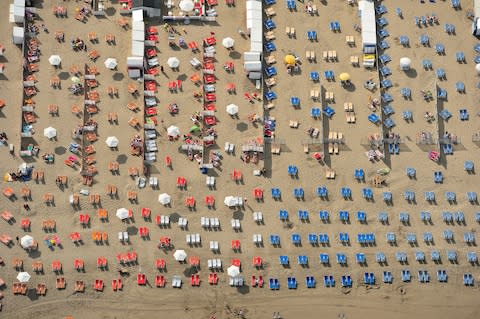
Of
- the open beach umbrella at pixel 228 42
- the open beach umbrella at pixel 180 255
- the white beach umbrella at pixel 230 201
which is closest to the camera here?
the open beach umbrella at pixel 180 255

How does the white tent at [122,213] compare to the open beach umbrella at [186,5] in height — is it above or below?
below

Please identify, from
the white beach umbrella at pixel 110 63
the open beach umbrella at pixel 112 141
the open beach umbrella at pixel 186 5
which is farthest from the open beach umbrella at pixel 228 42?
the open beach umbrella at pixel 112 141

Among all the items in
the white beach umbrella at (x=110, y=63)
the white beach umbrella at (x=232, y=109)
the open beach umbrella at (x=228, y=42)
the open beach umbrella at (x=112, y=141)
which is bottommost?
the open beach umbrella at (x=112, y=141)

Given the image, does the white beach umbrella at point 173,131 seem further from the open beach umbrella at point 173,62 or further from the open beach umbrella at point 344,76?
the open beach umbrella at point 344,76

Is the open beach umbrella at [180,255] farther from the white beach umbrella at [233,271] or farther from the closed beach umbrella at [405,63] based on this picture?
the closed beach umbrella at [405,63]

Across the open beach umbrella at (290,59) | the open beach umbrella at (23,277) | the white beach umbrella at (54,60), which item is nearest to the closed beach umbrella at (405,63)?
the open beach umbrella at (290,59)

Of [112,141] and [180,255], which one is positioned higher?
[112,141]

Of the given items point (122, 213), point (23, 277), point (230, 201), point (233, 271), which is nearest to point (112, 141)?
point (122, 213)

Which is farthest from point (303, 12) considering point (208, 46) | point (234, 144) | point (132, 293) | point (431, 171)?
point (132, 293)

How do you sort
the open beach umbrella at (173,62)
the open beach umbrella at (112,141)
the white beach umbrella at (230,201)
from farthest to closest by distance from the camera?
the open beach umbrella at (173,62), the open beach umbrella at (112,141), the white beach umbrella at (230,201)

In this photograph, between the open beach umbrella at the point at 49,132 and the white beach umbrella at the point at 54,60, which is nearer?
the open beach umbrella at the point at 49,132

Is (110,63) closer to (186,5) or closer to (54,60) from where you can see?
(54,60)
